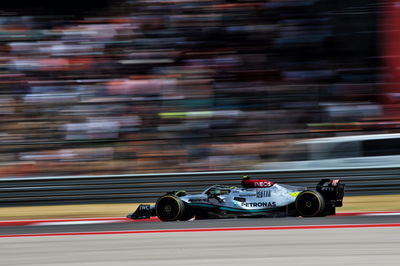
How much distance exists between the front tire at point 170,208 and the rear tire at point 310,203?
130cm

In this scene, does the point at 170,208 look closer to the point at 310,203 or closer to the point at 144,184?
the point at 310,203

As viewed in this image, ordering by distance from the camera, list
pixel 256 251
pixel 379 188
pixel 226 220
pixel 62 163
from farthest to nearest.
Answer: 1. pixel 62 163
2. pixel 379 188
3. pixel 226 220
4. pixel 256 251

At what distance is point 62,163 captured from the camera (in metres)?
9.85

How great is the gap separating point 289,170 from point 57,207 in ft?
11.6

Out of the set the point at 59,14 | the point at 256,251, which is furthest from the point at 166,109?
the point at 256,251

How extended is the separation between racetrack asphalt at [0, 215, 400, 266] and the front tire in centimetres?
31

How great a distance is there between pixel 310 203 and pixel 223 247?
1.73 meters

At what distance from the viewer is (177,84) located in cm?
1079

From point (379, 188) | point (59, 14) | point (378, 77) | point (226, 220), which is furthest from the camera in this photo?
point (59, 14)

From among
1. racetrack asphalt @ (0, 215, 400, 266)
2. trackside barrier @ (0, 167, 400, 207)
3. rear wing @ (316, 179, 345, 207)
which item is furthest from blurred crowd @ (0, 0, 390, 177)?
racetrack asphalt @ (0, 215, 400, 266)

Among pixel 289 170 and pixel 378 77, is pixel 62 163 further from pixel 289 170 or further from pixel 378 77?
pixel 378 77

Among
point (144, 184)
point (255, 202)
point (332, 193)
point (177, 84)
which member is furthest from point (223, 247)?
point (177, 84)

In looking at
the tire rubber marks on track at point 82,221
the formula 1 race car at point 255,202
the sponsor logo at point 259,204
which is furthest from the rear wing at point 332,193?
the tire rubber marks on track at point 82,221

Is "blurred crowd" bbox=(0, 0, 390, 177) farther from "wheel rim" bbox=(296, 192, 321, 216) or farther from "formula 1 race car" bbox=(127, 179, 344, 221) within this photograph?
"wheel rim" bbox=(296, 192, 321, 216)
